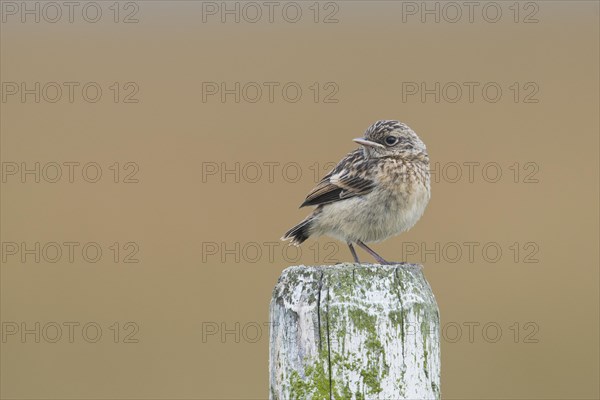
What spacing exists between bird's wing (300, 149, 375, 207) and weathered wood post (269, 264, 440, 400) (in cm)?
293

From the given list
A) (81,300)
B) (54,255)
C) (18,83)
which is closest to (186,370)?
(81,300)

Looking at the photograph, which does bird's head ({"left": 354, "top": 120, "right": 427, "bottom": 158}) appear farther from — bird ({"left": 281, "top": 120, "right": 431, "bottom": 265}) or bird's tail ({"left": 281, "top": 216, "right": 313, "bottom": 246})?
bird's tail ({"left": 281, "top": 216, "right": 313, "bottom": 246})

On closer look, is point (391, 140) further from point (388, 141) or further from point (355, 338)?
point (355, 338)

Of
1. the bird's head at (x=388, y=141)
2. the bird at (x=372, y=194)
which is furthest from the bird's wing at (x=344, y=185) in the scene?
the bird's head at (x=388, y=141)

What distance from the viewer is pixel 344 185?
20.9 feet

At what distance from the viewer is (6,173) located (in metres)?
12.3

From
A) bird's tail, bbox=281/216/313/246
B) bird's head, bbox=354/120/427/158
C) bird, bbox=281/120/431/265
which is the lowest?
bird's tail, bbox=281/216/313/246

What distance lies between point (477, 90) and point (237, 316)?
18.6ft

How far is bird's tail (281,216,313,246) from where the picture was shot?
6.47 meters

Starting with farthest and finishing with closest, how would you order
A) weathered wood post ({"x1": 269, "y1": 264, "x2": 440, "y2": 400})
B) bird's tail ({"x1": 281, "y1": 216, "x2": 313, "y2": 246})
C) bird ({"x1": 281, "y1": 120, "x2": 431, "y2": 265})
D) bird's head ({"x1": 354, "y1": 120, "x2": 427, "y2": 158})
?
bird's head ({"x1": 354, "y1": 120, "x2": 427, "y2": 158}) → bird's tail ({"x1": 281, "y1": 216, "x2": 313, "y2": 246}) → bird ({"x1": 281, "y1": 120, "x2": 431, "y2": 265}) → weathered wood post ({"x1": 269, "y1": 264, "x2": 440, "y2": 400})

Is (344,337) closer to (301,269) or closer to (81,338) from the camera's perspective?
(301,269)

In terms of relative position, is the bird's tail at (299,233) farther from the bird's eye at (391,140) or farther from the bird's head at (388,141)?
the bird's eye at (391,140)

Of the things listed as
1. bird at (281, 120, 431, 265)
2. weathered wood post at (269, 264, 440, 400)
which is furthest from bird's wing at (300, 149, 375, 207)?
weathered wood post at (269, 264, 440, 400)

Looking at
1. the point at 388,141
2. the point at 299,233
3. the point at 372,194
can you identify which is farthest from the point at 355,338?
the point at 388,141
